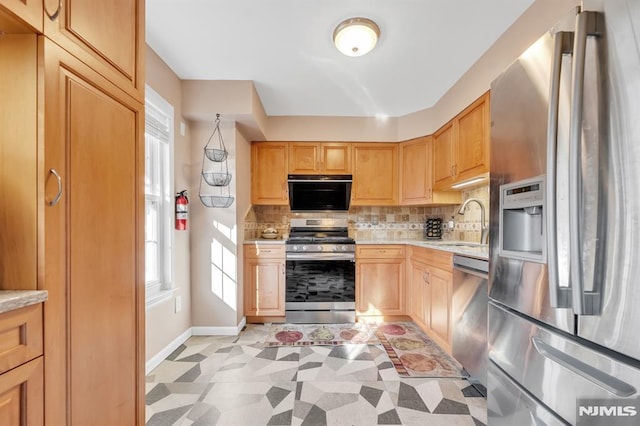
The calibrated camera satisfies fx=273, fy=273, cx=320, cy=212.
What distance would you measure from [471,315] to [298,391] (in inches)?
49.4

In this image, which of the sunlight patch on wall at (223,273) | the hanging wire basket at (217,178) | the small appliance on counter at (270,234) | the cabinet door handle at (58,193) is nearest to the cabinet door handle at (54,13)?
the cabinet door handle at (58,193)

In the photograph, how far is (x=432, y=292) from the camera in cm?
249

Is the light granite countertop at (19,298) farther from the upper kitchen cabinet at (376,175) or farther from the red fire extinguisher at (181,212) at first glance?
the upper kitchen cabinet at (376,175)

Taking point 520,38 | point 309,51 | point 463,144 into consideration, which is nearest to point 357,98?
point 309,51

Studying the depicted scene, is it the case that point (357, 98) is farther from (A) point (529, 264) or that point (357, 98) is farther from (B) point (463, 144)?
(A) point (529, 264)

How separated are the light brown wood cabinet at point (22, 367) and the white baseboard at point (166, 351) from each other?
4.90ft

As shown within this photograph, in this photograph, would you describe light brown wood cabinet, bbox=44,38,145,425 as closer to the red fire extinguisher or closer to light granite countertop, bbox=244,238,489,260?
the red fire extinguisher

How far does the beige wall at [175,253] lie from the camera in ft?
6.77

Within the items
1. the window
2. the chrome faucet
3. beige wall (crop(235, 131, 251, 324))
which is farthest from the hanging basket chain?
the chrome faucet

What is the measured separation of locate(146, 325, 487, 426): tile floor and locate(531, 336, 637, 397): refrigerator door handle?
0.99m

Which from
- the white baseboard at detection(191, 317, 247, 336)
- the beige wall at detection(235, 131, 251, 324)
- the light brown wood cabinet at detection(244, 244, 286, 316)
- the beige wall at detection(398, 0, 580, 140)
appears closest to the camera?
the beige wall at detection(398, 0, 580, 140)

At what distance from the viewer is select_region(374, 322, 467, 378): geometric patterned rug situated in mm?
2055

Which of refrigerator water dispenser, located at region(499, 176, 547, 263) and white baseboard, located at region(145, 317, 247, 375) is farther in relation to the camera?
white baseboard, located at region(145, 317, 247, 375)

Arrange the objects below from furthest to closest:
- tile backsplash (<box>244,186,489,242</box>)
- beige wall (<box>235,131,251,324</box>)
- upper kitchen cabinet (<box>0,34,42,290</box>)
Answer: tile backsplash (<box>244,186,489,242</box>)
beige wall (<box>235,131,251,324</box>)
upper kitchen cabinet (<box>0,34,42,290</box>)
